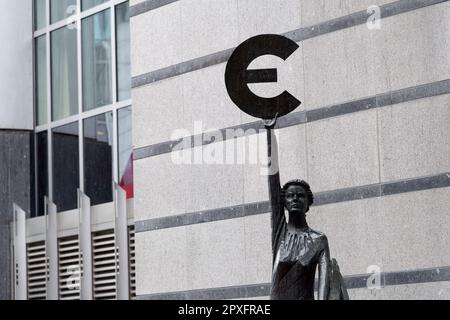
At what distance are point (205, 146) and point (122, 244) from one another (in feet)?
7.95

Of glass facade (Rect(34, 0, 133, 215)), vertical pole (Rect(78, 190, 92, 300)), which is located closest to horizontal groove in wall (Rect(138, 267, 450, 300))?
vertical pole (Rect(78, 190, 92, 300))

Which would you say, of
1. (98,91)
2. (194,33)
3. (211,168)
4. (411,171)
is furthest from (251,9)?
(98,91)

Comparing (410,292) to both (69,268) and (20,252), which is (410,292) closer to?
(69,268)

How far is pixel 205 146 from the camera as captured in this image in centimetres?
1298

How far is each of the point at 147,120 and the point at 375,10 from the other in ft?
11.0

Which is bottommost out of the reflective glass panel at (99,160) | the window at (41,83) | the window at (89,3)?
the reflective glass panel at (99,160)

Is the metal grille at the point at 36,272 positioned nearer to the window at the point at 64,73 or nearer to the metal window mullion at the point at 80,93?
the metal window mullion at the point at 80,93

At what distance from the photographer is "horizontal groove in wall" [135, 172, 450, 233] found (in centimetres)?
1100

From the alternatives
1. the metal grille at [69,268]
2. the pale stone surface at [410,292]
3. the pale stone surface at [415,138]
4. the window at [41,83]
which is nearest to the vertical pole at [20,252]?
the metal grille at [69,268]

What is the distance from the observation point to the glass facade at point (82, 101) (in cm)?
1576

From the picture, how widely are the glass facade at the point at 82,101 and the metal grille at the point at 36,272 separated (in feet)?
1.98

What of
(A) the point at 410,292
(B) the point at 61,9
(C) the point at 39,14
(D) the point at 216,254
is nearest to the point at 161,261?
(D) the point at 216,254

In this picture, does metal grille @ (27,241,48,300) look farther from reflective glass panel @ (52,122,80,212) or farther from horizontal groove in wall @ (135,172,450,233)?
horizontal groove in wall @ (135,172,450,233)

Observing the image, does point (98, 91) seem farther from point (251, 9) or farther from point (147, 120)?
point (251, 9)
